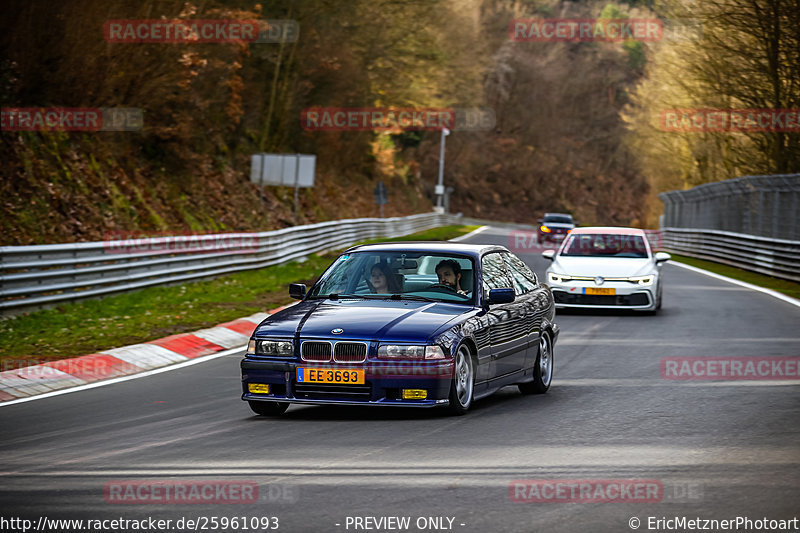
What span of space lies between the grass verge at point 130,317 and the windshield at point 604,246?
527cm

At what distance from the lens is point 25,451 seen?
8.02 metres

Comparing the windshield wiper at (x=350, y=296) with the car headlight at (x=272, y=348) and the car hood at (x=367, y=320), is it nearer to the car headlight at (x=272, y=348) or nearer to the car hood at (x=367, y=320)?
the car hood at (x=367, y=320)

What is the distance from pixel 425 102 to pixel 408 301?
46.8 meters

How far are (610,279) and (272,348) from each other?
11654 millimetres

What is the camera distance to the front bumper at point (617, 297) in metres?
20.0

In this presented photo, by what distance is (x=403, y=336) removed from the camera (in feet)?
29.8

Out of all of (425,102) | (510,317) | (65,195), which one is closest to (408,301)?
(510,317)
